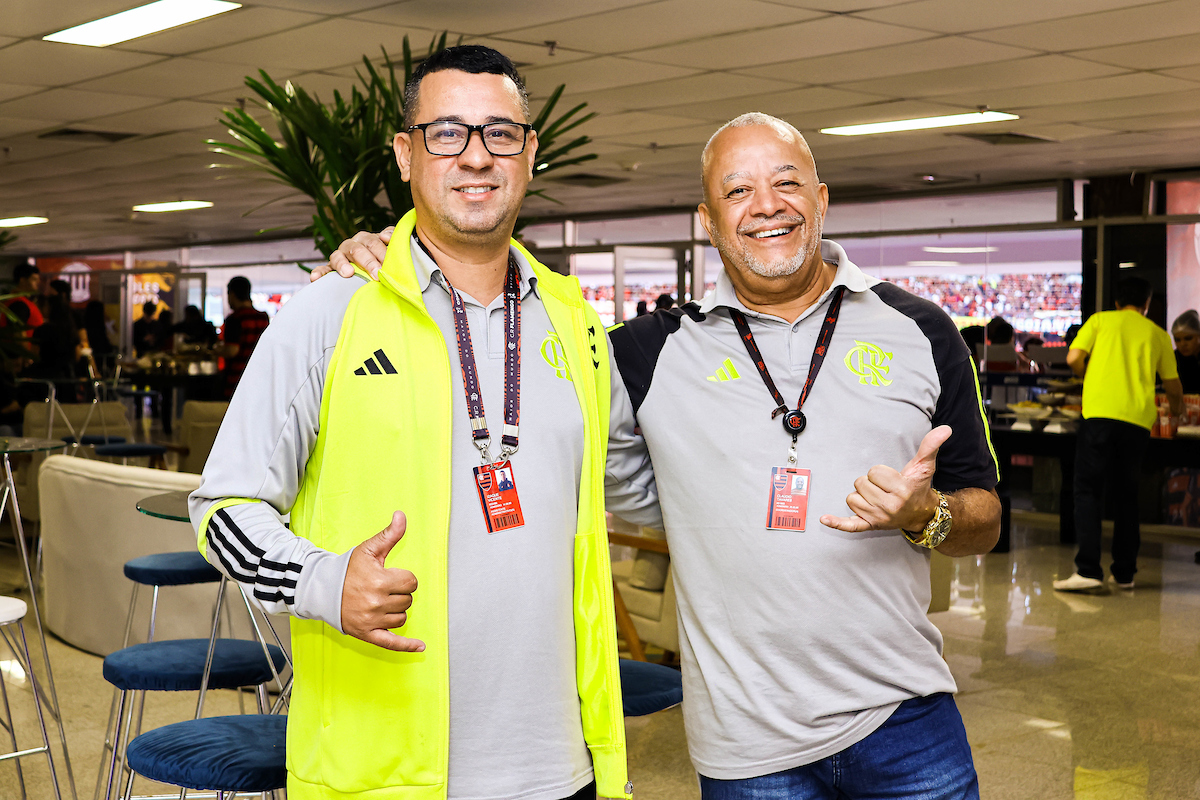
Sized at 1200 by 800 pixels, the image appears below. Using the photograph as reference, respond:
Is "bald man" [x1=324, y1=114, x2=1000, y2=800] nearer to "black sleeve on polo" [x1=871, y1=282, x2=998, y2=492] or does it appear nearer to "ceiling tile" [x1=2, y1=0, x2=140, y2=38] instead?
"black sleeve on polo" [x1=871, y1=282, x2=998, y2=492]

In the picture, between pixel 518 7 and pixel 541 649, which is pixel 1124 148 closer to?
pixel 518 7

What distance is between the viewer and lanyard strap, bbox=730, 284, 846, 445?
168 cm

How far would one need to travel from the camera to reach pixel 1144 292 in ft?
22.0

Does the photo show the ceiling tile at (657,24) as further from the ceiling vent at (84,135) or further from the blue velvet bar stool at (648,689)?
the ceiling vent at (84,135)

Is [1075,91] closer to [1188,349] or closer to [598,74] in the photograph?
[598,74]

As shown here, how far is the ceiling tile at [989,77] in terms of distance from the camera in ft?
20.2

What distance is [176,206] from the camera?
43.5ft

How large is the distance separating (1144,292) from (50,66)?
643 cm

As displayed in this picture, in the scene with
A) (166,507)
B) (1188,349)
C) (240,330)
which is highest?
(240,330)

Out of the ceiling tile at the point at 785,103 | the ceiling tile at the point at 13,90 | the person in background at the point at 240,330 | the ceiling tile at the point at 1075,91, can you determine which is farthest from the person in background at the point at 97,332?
the ceiling tile at the point at 1075,91

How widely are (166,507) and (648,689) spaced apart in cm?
183

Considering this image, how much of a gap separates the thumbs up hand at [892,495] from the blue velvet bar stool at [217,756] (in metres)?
1.07

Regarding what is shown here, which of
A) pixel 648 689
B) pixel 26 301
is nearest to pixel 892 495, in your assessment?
pixel 648 689

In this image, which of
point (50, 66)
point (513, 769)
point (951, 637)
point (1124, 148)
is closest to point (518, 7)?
point (50, 66)
